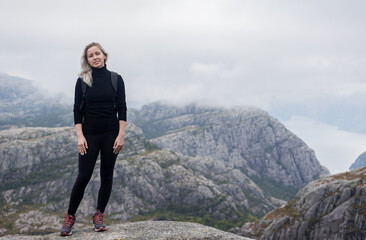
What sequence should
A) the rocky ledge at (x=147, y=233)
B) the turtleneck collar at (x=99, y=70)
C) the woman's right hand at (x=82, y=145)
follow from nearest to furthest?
the woman's right hand at (x=82, y=145)
the turtleneck collar at (x=99, y=70)
the rocky ledge at (x=147, y=233)

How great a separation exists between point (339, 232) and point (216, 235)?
13889 centimetres

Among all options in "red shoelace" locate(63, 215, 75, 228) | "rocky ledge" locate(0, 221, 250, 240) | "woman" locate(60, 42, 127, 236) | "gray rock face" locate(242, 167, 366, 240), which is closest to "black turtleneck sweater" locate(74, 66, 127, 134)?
"woman" locate(60, 42, 127, 236)

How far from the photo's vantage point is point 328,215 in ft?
397

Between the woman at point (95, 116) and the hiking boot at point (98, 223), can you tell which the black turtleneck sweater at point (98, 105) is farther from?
the hiking boot at point (98, 223)

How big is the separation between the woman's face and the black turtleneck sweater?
10.5 inches

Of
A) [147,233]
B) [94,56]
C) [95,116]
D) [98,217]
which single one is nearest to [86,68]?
[94,56]

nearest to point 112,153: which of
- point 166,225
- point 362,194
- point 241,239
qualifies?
point 166,225

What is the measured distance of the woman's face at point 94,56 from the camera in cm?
1070

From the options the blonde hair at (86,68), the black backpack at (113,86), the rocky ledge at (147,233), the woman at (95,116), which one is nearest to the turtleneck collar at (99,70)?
the woman at (95,116)

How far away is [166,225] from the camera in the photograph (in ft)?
47.6

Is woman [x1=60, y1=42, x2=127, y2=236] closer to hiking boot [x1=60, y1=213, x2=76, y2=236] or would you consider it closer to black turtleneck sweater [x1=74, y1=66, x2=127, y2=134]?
black turtleneck sweater [x1=74, y1=66, x2=127, y2=134]

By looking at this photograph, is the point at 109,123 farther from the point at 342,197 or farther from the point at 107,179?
the point at 342,197

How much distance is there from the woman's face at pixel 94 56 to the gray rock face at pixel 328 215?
14352 centimetres

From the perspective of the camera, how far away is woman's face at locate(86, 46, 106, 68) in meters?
10.7
